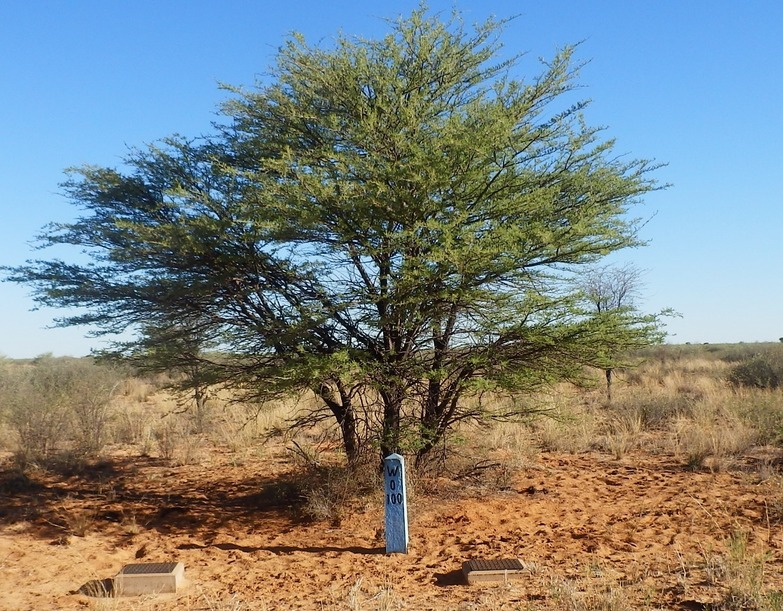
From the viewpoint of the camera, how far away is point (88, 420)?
545 inches

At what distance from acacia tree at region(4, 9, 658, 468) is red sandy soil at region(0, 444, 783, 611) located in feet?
4.14

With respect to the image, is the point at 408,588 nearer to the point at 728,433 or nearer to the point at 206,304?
the point at 206,304

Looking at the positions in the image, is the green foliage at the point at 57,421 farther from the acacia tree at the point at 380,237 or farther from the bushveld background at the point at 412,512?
the acacia tree at the point at 380,237

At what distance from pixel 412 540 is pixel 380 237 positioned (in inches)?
132

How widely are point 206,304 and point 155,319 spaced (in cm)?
99

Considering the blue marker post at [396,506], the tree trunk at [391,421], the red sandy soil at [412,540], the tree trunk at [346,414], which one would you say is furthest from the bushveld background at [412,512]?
the tree trunk at [391,421]

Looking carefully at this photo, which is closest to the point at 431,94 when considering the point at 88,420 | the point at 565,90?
the point at 565,90

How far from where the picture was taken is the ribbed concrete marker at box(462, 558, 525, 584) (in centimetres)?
623

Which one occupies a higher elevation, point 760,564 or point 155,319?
point 155,319

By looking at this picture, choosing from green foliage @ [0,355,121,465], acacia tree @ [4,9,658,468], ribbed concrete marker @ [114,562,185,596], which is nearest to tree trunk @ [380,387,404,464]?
acacia tree @ [4,9,658,468]

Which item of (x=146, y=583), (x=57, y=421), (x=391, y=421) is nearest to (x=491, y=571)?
(x=391, y=421)

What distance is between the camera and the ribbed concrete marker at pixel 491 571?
6227mm

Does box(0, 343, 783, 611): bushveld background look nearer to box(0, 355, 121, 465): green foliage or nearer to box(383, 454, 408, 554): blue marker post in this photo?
box(0, 355, 121, 465): green foliage

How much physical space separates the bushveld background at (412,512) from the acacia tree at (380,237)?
85 centimetres
